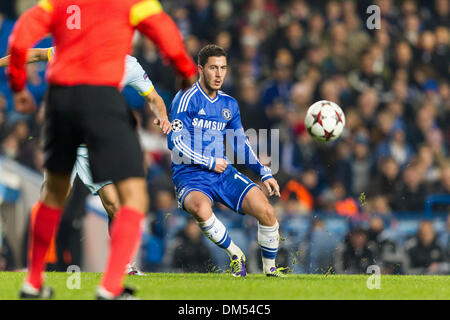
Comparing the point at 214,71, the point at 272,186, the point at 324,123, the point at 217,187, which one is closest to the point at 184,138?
the point at 217,187

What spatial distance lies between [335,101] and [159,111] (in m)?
7.19

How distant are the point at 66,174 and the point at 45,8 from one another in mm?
1082

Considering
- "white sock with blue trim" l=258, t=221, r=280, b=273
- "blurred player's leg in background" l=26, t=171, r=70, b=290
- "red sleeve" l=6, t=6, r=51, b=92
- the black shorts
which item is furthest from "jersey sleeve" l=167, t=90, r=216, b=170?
"red sleeve" l=6, t=6, r=51, b=92

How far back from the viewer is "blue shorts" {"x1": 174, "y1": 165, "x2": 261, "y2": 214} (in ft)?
25.6

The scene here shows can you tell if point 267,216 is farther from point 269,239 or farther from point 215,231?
point 215,231

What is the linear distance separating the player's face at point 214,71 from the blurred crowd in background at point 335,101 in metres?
2.75

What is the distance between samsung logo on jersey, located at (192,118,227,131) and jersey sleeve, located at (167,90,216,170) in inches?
2.3

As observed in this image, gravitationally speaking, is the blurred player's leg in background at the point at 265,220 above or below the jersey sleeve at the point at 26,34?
below

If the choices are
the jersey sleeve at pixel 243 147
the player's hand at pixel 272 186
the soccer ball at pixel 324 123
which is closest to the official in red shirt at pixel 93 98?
the player's hand at pixel 272 186

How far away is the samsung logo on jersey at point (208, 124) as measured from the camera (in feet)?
26.1

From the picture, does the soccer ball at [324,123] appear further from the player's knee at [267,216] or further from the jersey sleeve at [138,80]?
the jersey sleeve at [138,80]

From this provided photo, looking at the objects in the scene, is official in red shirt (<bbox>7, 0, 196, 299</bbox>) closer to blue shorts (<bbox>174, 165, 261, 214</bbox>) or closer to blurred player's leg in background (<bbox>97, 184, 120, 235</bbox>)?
blurred player's leg in background (<bbox>97, 184, 120, 235</bbox>)

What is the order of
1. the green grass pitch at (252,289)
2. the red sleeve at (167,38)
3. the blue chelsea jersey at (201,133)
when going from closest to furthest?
1. the red sleeve at (167,38)
2. the green grass pitch at (252,289)
3. the blue chelsea jersey at (201,133)

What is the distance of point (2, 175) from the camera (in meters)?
11.8
